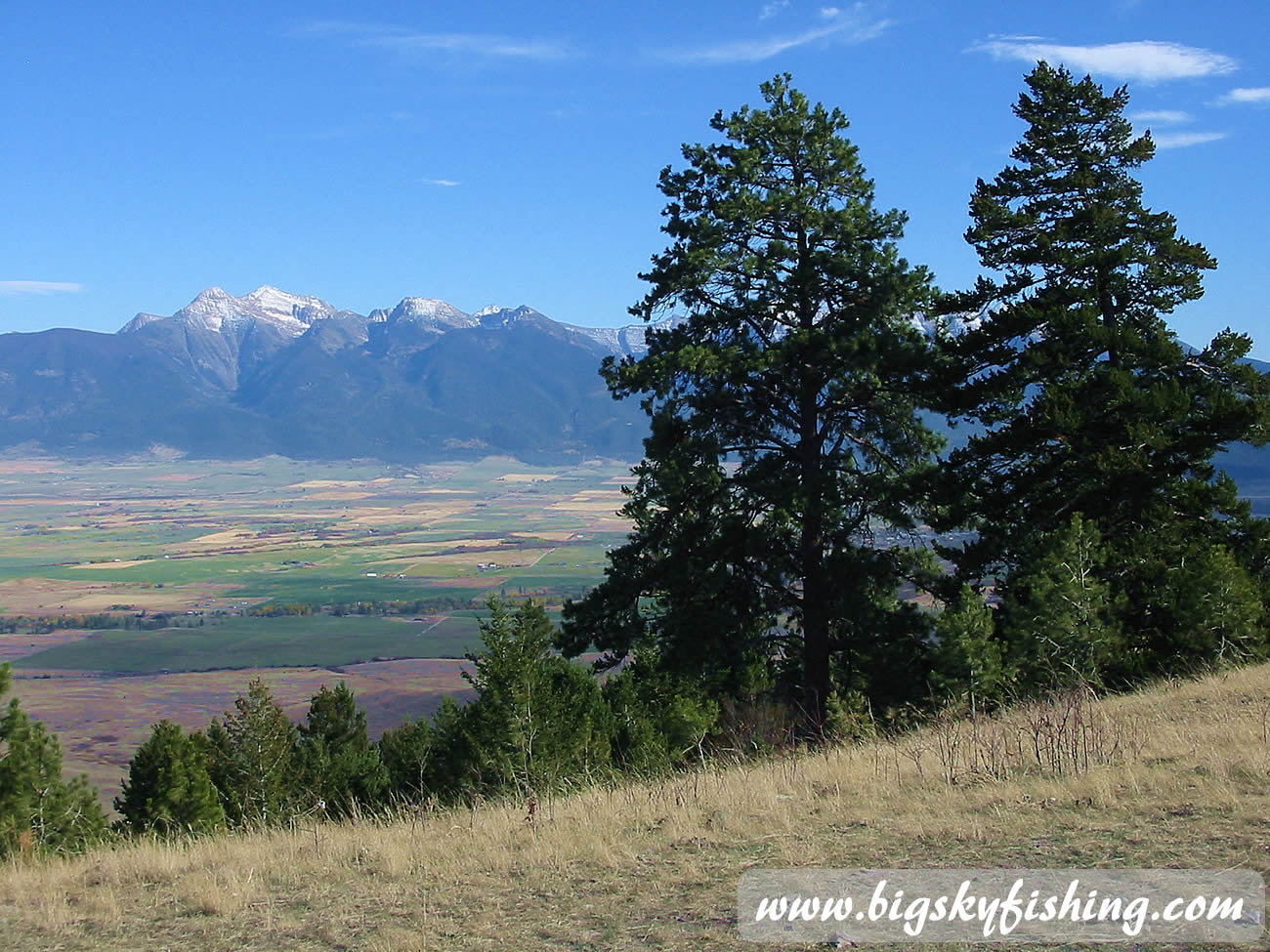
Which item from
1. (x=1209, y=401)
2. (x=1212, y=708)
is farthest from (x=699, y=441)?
(x=1212, y=708)

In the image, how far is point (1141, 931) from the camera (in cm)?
530

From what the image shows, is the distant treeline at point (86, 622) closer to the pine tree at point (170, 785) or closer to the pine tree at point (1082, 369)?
the pine tree at point (170, 785)

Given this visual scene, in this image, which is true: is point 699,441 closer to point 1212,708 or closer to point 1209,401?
point 1209,401

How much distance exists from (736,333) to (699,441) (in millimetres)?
2329

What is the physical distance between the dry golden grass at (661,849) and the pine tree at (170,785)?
609 inches

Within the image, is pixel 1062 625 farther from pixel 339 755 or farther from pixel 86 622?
pixel 86 622

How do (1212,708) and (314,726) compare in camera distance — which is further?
(314,726)

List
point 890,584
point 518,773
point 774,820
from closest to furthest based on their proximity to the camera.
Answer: point 774,820, point 518,773, point 890,584

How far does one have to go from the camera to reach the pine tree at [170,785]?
24281 mm

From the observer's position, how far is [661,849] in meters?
7.67

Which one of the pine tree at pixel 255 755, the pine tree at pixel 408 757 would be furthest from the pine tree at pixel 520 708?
the pine tree at pixel 255 755

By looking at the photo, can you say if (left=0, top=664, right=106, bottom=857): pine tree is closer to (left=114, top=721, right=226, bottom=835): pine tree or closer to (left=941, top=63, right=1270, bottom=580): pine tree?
(left=114, top=721, right=226, bottom=835): pine tree

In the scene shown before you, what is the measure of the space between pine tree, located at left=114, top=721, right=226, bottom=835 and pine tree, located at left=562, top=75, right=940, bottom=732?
10.8m

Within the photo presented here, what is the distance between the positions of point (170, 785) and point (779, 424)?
56.5 feet
